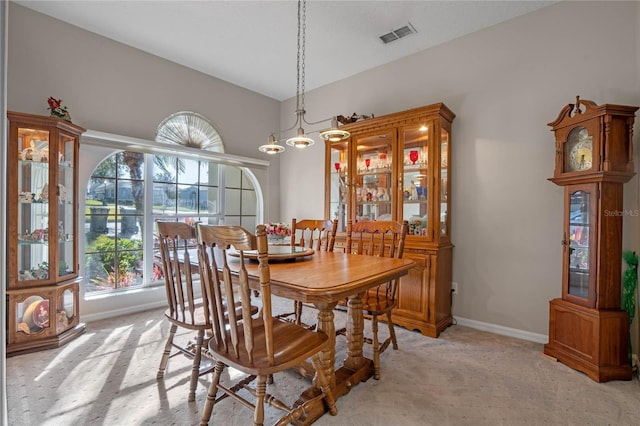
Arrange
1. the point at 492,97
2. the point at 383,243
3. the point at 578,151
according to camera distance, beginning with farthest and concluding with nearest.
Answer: the point at 492,97, the point at 383,243, the point at 578,151

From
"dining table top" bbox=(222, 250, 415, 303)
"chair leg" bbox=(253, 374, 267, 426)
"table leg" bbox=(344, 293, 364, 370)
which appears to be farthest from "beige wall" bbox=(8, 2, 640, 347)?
"chair leg" bbox=(253, 374, 267, 426)

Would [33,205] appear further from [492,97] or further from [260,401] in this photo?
[492,97]

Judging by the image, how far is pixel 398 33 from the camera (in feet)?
9.95

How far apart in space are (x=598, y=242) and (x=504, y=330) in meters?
1.17

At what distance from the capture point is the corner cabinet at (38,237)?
2406mm

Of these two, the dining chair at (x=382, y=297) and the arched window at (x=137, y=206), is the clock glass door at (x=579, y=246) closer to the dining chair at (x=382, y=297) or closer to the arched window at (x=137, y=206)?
the dining chair at (x=382, y=297)

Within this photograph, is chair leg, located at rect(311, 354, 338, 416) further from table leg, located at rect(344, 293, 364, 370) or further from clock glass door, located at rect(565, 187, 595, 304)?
clock glass door, located at rect(565, 187, 595, 304)

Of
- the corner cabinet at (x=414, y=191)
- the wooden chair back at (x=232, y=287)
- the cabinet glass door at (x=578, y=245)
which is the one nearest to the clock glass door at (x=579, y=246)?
the cabinet glass door at (x=578, y=245)

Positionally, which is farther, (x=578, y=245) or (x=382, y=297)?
(x=382, y=297)

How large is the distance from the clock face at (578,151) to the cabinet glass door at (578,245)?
0.20 meters

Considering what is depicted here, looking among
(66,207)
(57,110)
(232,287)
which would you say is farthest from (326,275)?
(57,110)

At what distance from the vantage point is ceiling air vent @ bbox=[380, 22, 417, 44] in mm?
2947

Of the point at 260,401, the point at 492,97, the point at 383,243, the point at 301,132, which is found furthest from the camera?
the point at 492,97

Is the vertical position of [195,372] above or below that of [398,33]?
below
